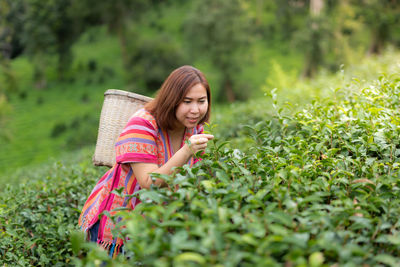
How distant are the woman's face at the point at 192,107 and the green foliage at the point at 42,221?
1141 mm

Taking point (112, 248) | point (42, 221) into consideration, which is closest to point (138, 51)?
point (42, 221)

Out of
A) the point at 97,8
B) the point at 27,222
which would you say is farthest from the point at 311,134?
the point at 97,8

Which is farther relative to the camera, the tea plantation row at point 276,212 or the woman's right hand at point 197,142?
the woman's right hand at point 197,142

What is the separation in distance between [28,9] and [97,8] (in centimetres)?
489

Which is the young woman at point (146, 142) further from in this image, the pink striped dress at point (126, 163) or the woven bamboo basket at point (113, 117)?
the woven bamboo basket at point (113, 117)

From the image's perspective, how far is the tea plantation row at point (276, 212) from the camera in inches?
50.2

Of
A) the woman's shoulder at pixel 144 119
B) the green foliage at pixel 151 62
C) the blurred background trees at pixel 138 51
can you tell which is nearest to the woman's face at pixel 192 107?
the woman's shoulder at pixel 144 119

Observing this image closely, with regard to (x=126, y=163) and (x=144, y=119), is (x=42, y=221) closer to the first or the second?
(x=126, y=163)

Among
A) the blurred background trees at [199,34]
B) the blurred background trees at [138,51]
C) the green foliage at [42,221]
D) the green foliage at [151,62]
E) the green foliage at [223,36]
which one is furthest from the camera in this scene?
the green foliage at [151,62]

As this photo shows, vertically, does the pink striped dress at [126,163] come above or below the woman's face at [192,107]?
below

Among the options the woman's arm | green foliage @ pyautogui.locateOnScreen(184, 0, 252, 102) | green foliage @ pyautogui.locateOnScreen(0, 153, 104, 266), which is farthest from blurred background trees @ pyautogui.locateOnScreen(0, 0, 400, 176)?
the woman's arm

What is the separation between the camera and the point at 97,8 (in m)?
26.7

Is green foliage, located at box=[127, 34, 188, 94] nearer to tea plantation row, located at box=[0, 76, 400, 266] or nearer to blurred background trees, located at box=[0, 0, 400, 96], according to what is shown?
blurred background trees, located at box=[0, 0, 400, 96]

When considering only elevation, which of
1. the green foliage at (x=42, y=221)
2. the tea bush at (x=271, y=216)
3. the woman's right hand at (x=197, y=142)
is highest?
the woman's right hand at (x=197, y=142)
